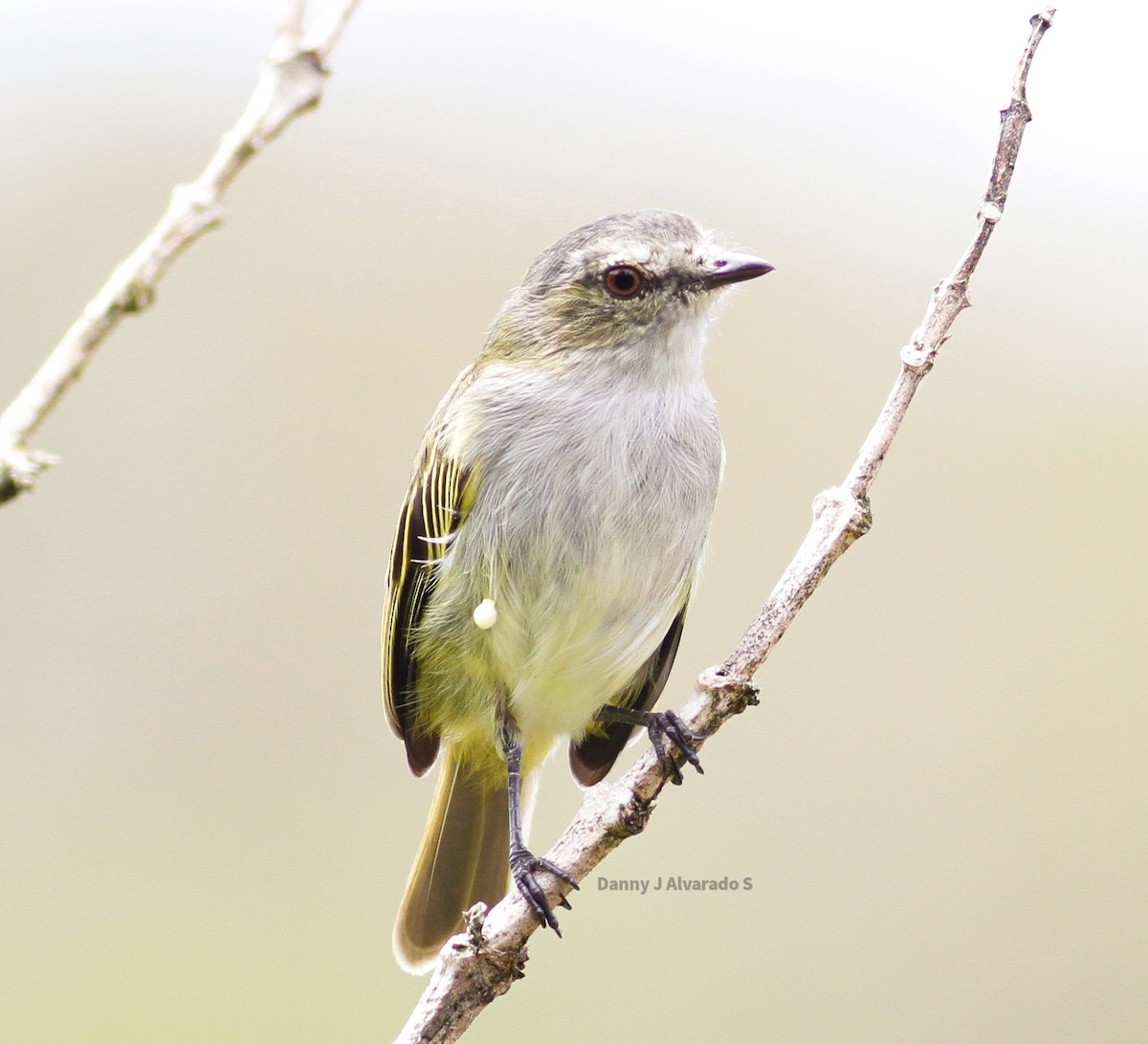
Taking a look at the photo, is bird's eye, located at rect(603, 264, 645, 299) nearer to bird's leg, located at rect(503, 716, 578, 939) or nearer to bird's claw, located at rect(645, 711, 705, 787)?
bird's claw, located at rect(645, 711, 705, 787)

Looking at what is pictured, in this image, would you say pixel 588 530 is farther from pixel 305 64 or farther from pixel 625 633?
pixel 305 64

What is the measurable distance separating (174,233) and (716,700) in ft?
5.64

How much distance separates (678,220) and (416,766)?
171cm

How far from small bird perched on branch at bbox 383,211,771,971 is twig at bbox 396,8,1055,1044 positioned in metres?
0.27

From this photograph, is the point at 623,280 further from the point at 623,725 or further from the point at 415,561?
the point at 623,725

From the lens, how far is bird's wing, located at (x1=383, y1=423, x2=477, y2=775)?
2.98 metres

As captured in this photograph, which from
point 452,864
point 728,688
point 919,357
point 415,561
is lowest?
point 452,864

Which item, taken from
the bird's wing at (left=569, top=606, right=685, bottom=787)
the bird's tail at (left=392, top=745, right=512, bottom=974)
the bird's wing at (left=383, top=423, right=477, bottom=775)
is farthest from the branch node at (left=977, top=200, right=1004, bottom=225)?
the bird's tail at (left=392, top=745, right=512, bottom=974)

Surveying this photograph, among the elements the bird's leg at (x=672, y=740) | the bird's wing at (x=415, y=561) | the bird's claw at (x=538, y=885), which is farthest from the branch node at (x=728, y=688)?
the bird's wing at (x=415, y=561)

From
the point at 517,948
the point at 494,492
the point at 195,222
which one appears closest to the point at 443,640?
the point at 494,492

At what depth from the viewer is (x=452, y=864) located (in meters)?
3.32

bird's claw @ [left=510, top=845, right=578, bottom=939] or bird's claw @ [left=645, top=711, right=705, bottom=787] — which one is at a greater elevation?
bird's claw @ [left=645, top=711, right=705, bottom=787]

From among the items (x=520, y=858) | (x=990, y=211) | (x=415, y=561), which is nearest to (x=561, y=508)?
(x=415, y=561)

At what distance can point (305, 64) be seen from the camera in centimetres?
76
